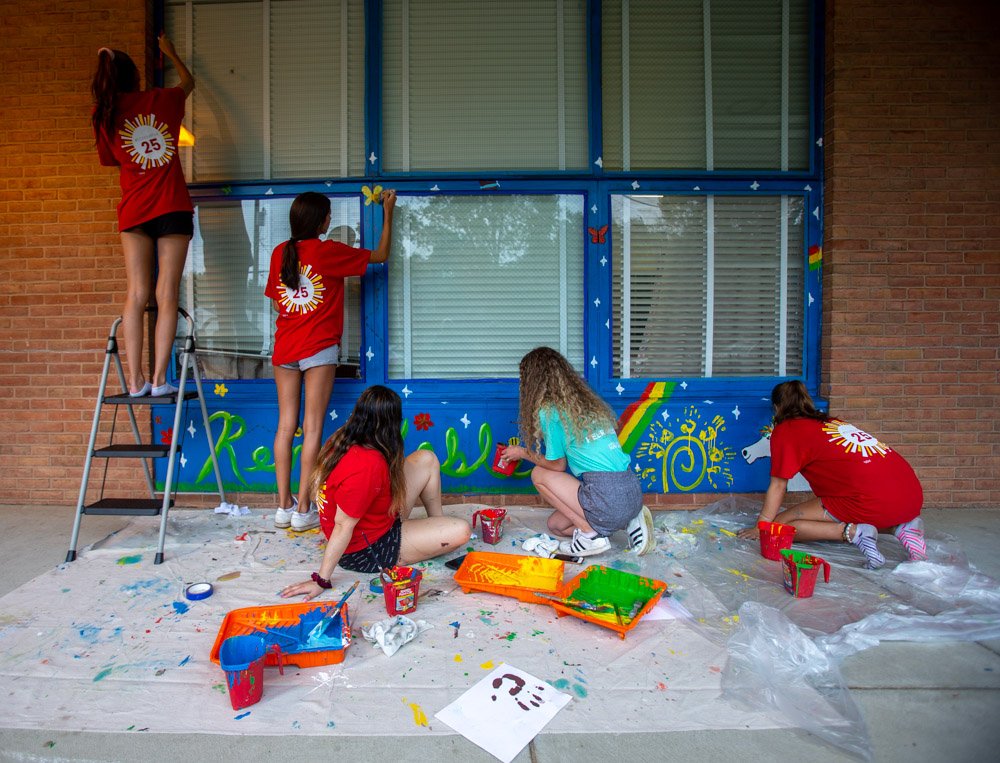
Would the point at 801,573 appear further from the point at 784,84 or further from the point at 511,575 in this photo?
the point at 784,84

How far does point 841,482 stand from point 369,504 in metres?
2.50

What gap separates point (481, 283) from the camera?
432cm

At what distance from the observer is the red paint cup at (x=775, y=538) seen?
3.19m

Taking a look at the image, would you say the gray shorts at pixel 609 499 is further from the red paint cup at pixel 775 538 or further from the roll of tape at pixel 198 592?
the roll of tape at pixel 198 592

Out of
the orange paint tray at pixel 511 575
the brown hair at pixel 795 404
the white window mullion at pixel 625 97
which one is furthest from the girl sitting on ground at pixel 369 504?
the white window mullion at pixel 625 97

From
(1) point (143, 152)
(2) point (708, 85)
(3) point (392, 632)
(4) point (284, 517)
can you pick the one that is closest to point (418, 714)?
(3) point (392, 632)

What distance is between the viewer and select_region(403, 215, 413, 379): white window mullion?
14.1ft

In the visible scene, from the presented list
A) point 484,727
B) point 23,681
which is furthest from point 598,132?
point 23,681

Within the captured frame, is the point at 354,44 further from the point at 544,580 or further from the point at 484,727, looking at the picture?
the point at 484,727

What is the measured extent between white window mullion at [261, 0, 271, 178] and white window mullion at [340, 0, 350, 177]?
515 mm

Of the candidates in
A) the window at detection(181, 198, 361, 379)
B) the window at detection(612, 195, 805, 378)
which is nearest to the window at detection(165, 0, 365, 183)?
the window at detection(181, 198, 361, 379)

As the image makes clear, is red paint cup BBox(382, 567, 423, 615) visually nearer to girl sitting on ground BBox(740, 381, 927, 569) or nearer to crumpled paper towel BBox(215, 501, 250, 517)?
crumpled paper towel BBox(215, 501, 250, 517)

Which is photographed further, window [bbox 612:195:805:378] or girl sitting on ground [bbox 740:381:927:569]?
window [bbox 612:195:805:378]

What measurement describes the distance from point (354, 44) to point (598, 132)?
1.85 metres
